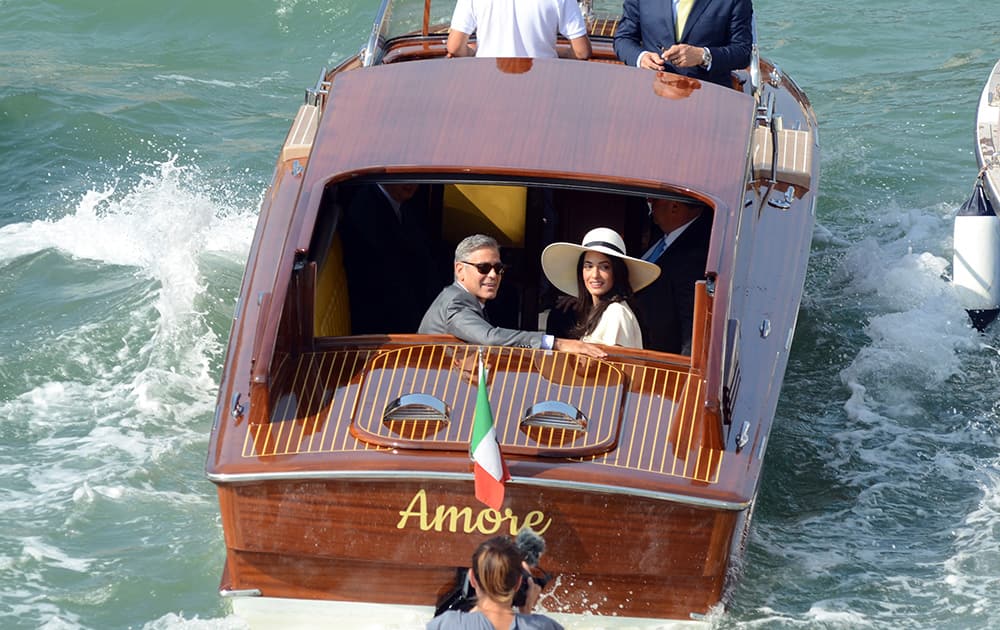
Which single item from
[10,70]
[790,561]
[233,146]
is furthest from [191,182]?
[790,561]

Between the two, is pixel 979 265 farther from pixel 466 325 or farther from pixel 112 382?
pixel 112 382

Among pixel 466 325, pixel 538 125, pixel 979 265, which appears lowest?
pixel 466 325

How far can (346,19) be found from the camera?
12.8 meters

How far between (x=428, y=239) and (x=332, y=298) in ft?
2.30

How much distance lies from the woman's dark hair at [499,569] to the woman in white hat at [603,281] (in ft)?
4.75

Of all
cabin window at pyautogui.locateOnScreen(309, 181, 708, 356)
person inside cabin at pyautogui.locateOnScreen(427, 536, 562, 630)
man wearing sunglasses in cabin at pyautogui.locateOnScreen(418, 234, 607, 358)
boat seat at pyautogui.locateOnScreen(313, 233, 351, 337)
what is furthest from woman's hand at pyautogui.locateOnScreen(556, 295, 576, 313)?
person inside cabin at pyautogui.locateOnScreen(427, 536, 562, 630)

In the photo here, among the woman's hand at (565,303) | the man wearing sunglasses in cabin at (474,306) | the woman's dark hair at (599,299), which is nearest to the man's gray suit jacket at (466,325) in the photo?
the man wearing sunglasses in cabin at (474,306)

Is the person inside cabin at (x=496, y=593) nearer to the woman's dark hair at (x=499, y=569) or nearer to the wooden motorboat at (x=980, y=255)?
the woman's dark hair at (x=499, y=569)

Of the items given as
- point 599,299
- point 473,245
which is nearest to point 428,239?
point 473,245

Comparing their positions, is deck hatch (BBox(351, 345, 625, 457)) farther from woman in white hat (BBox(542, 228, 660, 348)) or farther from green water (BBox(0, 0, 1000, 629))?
green water (BBox(0, 0, 1000, 629))

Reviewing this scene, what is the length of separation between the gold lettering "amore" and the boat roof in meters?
1.24

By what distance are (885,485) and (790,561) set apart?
822mm

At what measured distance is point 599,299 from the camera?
16.4 feet

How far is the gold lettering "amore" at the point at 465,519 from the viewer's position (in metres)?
4.27
